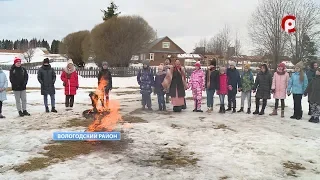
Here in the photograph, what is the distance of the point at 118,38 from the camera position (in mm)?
35594

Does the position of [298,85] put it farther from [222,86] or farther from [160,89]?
[160,89]

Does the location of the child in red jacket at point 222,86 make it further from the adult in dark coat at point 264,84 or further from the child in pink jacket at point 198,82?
the adult in dark coat at point 264,84

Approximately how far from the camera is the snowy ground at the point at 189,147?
5176 mm

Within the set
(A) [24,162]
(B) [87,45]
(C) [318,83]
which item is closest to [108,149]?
(A) [24,162]

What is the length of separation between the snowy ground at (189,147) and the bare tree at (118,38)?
26185 millimetres

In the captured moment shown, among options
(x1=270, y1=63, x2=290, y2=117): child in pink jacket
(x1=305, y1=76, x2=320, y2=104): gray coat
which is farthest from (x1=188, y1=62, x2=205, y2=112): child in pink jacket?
(x1=305, y1=76, x2=320, y2=104): gray coat

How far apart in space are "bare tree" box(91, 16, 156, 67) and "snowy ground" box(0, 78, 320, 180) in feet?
85.9

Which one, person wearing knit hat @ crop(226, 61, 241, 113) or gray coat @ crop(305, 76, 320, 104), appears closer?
gray coat @ crop(305, 76, 320, 104)

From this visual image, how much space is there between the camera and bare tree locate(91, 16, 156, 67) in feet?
117

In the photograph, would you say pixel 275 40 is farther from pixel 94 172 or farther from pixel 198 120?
pixel 94 172

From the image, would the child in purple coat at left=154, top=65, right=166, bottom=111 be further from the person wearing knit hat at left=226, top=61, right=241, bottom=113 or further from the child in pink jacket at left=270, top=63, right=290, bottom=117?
the child in pink jacket at left=270, top=63, right=290, bottom=117

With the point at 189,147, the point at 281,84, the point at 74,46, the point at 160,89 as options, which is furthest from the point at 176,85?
the point at 74,46

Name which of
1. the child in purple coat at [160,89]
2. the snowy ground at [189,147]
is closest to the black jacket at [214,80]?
the snowy ground at [189,147]

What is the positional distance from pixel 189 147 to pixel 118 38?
30.3 m
